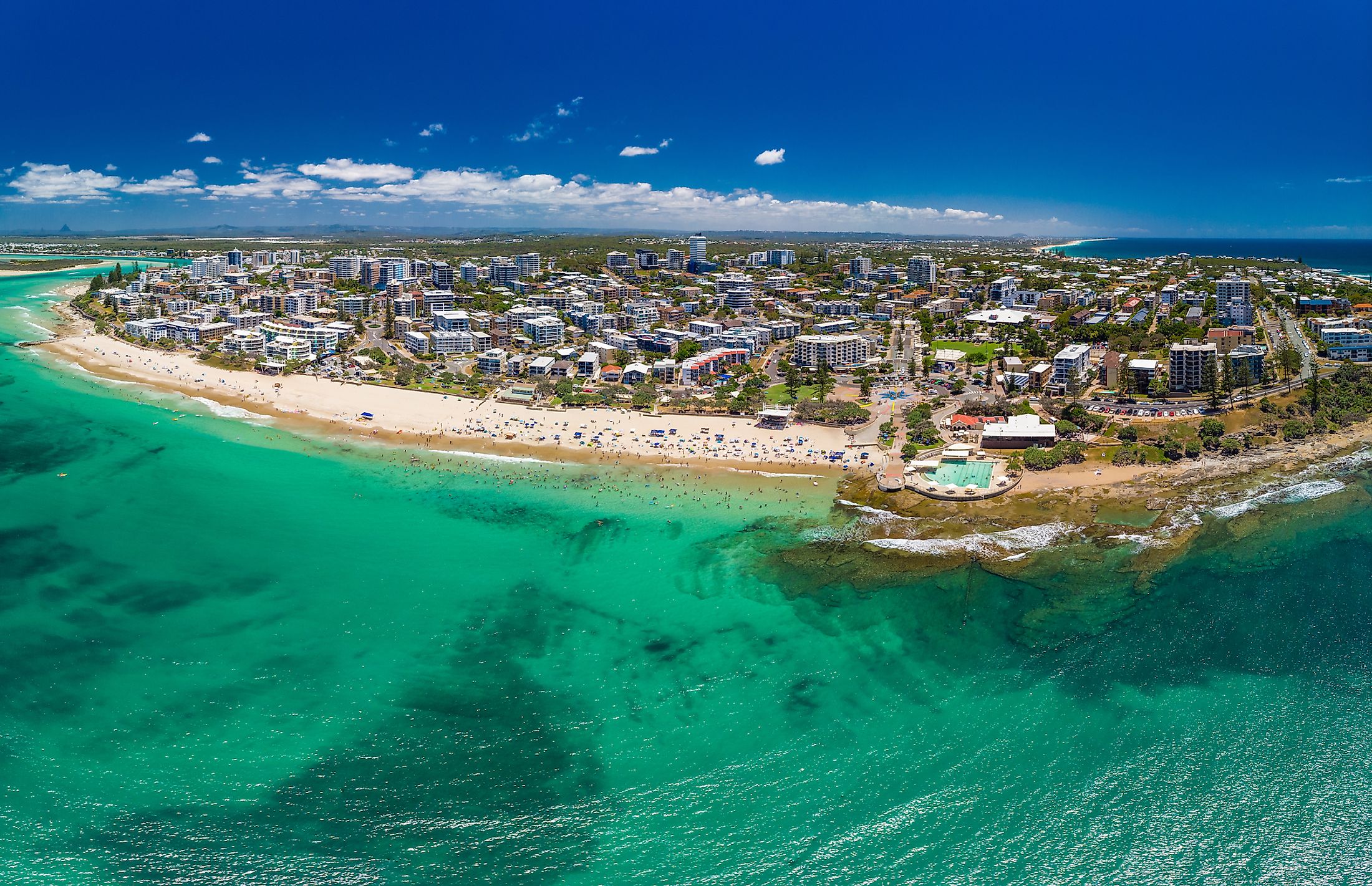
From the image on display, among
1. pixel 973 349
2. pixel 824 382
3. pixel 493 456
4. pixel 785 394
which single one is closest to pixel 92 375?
pixel 493 456

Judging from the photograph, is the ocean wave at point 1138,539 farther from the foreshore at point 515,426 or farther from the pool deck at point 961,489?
the foreshore at point 515,426

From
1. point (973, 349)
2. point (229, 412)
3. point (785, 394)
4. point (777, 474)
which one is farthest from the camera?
point (973, 349)

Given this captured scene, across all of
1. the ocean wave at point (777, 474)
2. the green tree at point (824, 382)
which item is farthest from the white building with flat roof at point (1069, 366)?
the ocean wave at point (777, 474)

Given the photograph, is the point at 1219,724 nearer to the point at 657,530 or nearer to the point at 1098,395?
the point at 657,530

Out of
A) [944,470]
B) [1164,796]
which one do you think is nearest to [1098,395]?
[944,470]

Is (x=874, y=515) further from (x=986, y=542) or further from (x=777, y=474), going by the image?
(x=777, y=474)

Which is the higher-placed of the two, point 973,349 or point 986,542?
point 973,349
